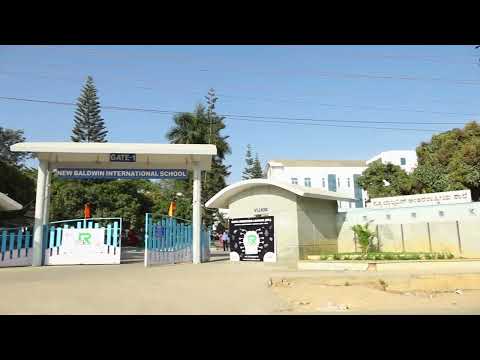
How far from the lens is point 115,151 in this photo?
14.7 m

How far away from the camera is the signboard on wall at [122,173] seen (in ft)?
50.8

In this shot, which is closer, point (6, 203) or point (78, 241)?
point (78, 241)

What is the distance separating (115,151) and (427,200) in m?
13.7

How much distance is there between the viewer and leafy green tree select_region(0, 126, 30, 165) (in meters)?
47.2

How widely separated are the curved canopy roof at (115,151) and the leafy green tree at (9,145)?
35.8 metres

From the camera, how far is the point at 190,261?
15.6 meters

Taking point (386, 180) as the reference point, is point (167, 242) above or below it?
below

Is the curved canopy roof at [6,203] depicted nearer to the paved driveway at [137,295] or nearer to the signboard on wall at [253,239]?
the paved driveway at [137,295]

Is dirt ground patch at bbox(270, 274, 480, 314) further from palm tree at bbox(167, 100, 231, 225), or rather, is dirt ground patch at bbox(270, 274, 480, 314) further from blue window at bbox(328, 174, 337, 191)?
blue window at bbox(328, 174, 337, 191)

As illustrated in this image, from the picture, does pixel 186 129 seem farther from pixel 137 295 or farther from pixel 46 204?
pixel 137 295

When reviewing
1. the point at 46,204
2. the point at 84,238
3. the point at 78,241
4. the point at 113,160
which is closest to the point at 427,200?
the point at 113,160

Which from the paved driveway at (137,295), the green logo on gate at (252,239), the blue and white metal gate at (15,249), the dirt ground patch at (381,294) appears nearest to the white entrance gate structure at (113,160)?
the blue and white metal gate at (15,249)
